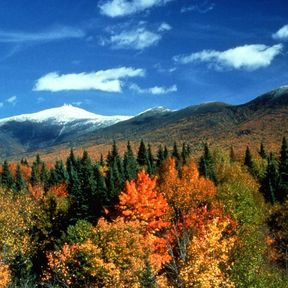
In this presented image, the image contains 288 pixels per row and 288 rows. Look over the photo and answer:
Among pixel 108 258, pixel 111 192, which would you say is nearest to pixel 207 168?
pixel 111 192

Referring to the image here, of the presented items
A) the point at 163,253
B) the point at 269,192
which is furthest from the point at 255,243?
the point at 269,192

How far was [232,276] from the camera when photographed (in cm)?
5462

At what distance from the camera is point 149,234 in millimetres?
81188

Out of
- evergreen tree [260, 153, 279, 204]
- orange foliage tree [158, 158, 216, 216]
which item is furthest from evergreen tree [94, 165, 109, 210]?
evergreen tree [260, 153, 279, 204]

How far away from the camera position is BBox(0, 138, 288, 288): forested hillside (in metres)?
53.2

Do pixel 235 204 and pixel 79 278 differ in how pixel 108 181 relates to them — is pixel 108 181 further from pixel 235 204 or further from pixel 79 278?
pixel 79 278

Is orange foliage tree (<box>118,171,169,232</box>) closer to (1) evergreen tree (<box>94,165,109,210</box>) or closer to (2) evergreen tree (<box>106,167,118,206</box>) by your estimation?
(2) evergreen tree (<box>106,167,118,206</box>)

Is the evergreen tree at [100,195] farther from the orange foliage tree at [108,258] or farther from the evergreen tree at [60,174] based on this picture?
the evergreen tree at [60,174]

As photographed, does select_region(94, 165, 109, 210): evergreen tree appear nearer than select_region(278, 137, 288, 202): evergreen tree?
Yes

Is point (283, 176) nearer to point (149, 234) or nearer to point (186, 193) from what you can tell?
point (186, 193)

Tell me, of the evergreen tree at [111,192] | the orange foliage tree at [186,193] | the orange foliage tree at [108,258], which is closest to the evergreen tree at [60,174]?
the orange foliage tree at [186,193]

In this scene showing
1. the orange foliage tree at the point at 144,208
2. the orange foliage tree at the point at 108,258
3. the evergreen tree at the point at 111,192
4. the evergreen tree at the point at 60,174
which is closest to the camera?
the orange foliage tree at the point at 108,258

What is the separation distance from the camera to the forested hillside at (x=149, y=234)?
5320 cm

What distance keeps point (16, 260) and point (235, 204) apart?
134 ft
